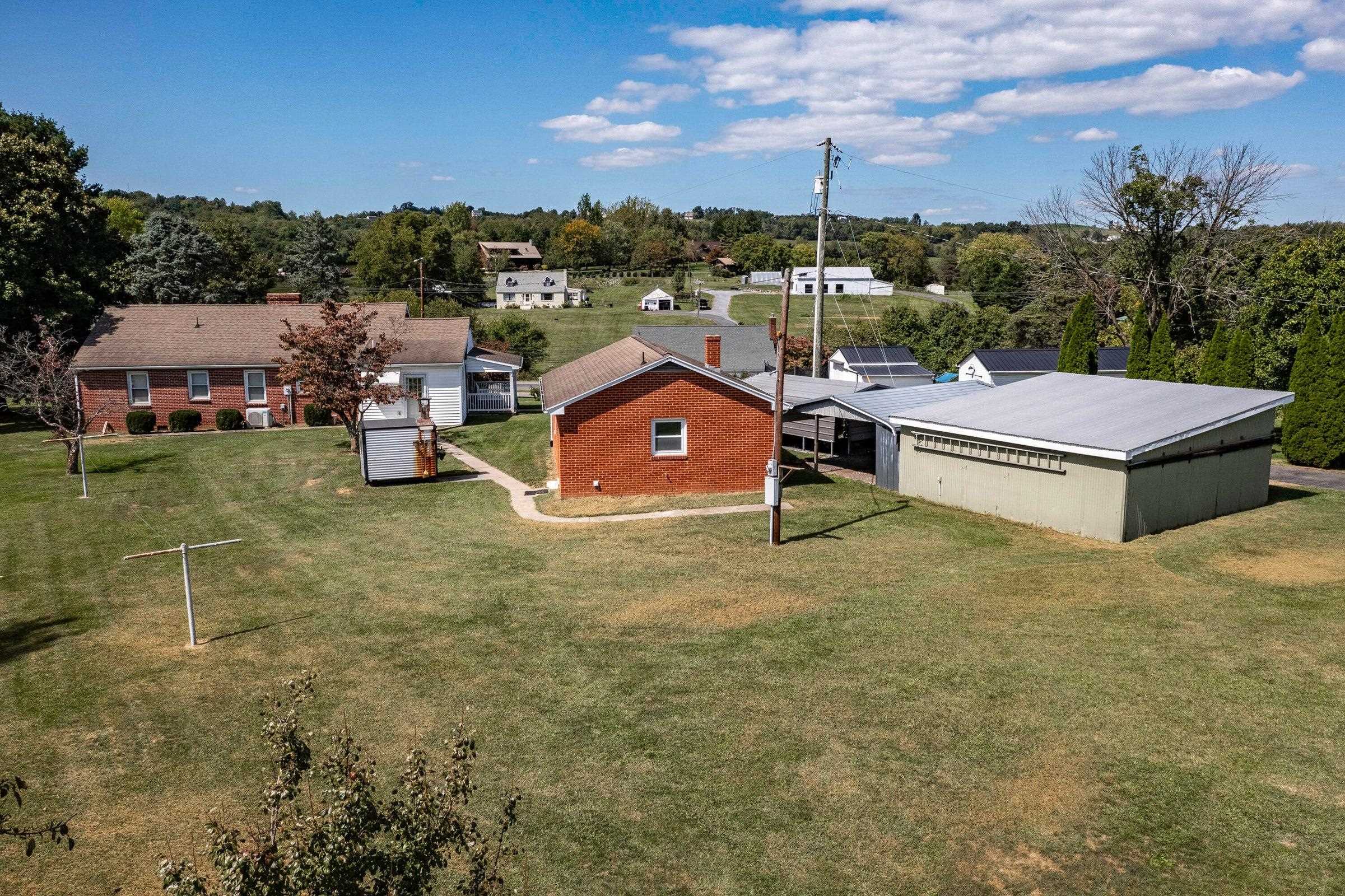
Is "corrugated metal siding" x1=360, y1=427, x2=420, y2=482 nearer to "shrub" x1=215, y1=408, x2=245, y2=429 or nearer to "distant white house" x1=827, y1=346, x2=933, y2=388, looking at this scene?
"shrub" x1=215, y1=408, x2=245, y2=429

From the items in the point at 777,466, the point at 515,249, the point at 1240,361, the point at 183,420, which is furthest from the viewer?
the point at 515,249

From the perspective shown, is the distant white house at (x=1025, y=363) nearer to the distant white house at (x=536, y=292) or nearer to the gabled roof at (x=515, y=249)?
the distant white house at (x=536, y=292)

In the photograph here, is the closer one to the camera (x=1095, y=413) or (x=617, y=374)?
(x=1095, y=413)

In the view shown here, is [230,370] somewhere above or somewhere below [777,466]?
above

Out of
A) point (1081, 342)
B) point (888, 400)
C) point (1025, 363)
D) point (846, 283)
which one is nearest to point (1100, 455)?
point (888, 400)

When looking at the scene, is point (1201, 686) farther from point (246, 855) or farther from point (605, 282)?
point (605, 282)

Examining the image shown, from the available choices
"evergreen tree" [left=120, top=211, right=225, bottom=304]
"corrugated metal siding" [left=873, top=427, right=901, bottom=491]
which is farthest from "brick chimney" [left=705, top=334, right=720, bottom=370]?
"evergreen tree" [left=120, top=211, right=225, bottom=304]

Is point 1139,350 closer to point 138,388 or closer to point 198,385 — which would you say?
point 198,385
